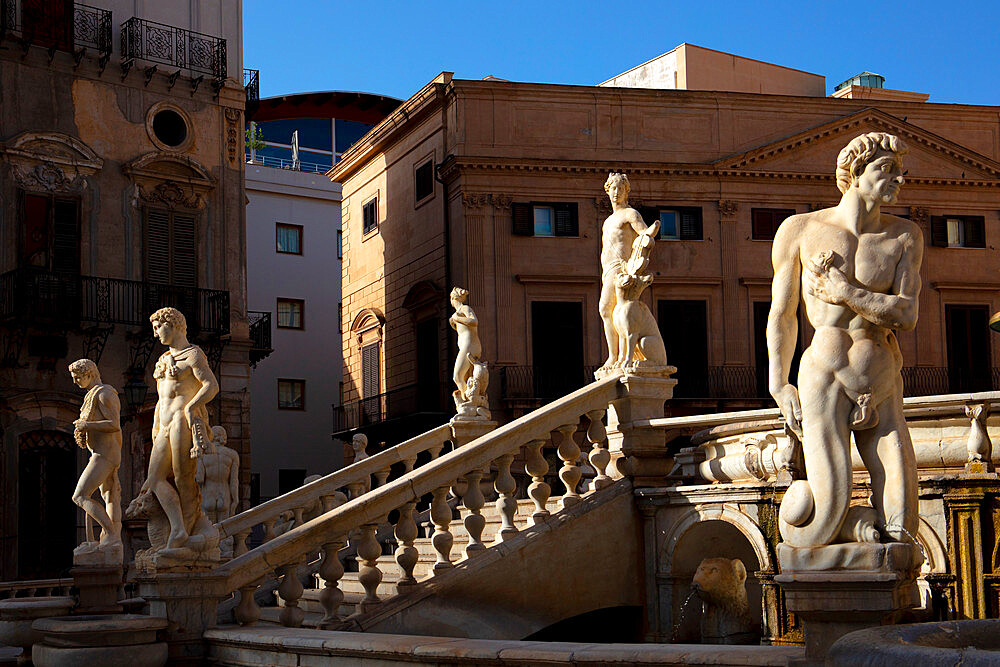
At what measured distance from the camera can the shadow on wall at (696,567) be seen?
10438 mm

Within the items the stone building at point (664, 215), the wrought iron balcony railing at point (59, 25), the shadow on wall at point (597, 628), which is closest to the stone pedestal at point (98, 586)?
the shadow on wall at point (597, 628)

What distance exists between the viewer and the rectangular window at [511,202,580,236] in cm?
2981

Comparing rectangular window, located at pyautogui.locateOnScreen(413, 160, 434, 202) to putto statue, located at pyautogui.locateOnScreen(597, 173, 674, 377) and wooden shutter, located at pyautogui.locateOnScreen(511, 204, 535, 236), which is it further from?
putto statue, located at pyautogui.locateOnScreen(597, 173, 674, 377)

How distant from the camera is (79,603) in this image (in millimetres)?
13211

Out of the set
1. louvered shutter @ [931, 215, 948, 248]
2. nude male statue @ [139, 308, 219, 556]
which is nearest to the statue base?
nude male statue @ [139, 308, 219, 556]

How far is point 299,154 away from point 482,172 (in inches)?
659

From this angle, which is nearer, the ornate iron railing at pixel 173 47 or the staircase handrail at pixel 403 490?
the staircase handrail at pixel 403 490

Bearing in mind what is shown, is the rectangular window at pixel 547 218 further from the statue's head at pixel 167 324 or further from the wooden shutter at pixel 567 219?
the statue's head at pixel 167 324

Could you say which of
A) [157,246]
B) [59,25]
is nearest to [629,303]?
[157,246]

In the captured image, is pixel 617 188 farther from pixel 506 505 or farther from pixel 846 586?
pixel 846 586

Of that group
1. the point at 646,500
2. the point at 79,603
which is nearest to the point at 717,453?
the point at 646,500

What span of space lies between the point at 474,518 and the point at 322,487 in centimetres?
455

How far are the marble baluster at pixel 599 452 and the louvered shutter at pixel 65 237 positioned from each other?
A: 1550 cm

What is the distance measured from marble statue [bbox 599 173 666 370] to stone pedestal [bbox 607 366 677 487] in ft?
1.32
